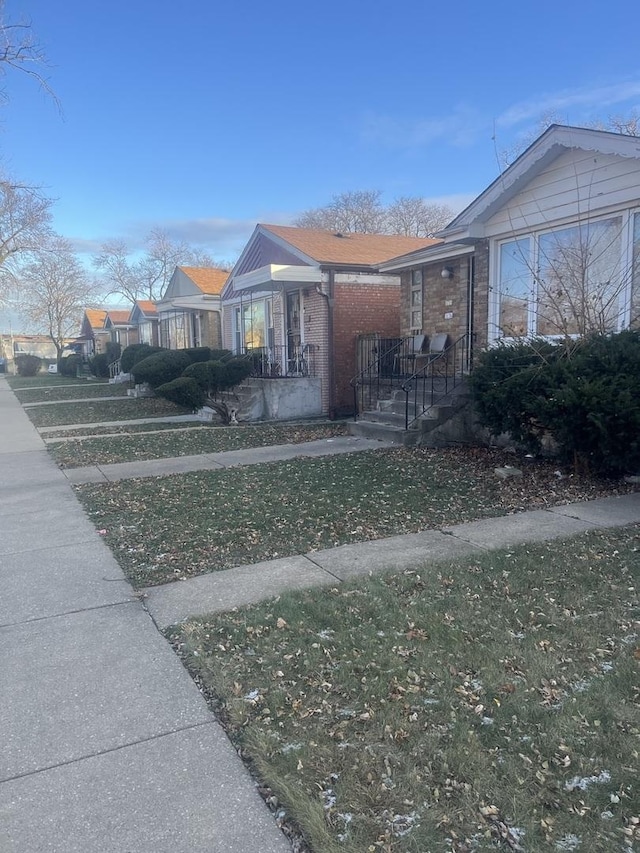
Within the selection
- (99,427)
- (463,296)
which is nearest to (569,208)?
(463,296)

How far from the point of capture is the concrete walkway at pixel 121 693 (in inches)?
91.3

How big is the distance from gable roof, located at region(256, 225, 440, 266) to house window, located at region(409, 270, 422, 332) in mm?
1807

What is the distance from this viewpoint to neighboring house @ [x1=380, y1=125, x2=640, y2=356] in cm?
816

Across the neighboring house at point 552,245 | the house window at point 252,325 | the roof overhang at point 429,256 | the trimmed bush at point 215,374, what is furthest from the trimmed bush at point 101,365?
the neighboring house at point 552,245

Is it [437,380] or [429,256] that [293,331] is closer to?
[429,256]

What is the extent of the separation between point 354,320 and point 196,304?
9449 mm

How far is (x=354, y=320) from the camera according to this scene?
14664 millimetres

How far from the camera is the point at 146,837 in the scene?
226 centimetres

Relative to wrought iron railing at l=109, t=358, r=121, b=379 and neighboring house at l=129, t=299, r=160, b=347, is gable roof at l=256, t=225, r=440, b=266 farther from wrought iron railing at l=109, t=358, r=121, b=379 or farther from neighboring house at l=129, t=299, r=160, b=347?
wrought iron railing at l=109, t=358, r=121, b=379

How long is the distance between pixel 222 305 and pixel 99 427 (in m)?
8.29

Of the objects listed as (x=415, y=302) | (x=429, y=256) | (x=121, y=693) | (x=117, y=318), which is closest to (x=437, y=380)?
(x=415, y=302)

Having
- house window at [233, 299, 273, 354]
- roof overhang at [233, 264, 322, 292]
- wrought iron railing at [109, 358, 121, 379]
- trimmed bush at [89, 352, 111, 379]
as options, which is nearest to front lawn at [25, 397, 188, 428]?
house window at [233, 299, 273, 354]

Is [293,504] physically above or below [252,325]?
below

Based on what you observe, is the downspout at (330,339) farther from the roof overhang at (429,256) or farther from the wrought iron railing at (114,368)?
the wrought iron railing at (114,368)
